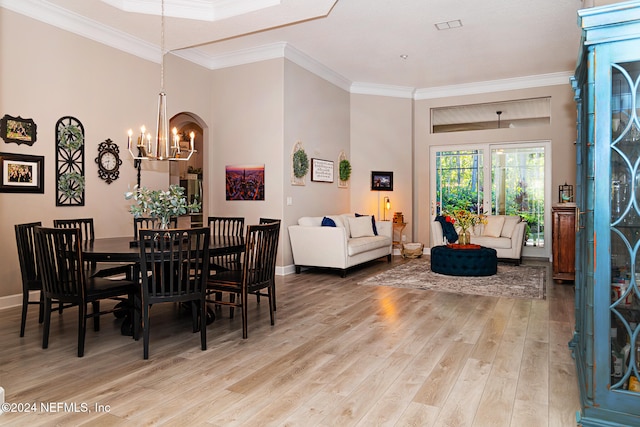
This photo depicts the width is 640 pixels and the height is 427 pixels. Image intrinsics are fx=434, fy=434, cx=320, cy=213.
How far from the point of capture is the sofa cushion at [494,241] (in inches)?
300

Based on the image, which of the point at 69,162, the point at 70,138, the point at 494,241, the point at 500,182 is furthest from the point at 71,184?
the point at 500,182

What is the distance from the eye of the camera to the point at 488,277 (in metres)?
6.28

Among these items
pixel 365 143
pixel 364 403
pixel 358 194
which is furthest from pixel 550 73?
pixel 364 403

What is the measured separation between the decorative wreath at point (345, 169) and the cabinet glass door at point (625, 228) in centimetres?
642

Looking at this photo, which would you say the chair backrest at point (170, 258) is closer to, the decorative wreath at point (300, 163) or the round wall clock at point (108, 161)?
the round wall clock at point (108, 161)

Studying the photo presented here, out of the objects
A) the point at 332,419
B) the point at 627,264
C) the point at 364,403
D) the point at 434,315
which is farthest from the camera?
the point at 434,315

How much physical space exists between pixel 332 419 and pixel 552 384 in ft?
4.68

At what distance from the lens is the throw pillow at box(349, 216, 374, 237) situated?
7461 millimetres

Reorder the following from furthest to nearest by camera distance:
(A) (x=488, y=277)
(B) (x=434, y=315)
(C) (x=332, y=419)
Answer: (A) (x=488, y=277) < (B) (x=434, y=315) < (C) (x=332, y=419)

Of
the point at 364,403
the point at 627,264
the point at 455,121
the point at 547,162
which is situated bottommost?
the point at 364,403

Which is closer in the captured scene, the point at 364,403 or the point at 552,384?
the point at 364,403

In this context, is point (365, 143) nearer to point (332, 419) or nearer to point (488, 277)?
point (488, 277)

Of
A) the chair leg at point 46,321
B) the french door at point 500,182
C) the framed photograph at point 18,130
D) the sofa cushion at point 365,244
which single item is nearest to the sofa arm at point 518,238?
the french door at point 500,182

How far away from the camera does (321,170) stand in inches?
303
